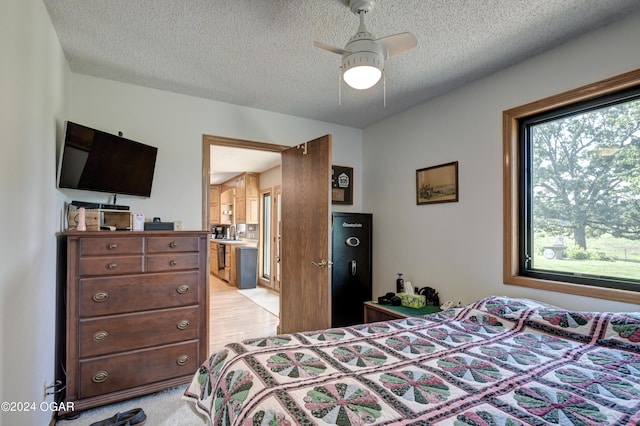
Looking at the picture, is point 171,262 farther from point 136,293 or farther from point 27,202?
point 27,202

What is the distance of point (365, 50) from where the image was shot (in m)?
1.67

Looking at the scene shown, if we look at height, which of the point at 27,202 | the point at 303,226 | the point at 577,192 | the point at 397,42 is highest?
the point at 397,42

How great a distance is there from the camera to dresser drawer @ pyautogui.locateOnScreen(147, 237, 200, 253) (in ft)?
8.07

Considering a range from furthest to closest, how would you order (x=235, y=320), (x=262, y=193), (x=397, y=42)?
(x=262, y=193)
(x=235, y=320)
(x=397, y=42)

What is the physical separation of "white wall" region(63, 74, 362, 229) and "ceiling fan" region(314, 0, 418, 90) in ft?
6.15

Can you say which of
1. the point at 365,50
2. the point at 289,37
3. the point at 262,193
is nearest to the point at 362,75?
the point at 365,50

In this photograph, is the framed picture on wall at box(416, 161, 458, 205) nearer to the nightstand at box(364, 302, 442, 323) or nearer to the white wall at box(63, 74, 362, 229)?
the nightstand at box(364, 302, 442, 323)

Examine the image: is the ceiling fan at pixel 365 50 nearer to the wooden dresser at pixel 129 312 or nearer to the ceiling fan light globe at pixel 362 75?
the ceiling fan light globe at pixel 362 75

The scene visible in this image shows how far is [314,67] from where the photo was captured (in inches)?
101

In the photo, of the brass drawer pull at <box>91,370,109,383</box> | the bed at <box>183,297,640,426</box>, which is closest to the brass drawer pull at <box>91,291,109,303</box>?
the brass drawer pull at <box>91,370,109,383</box>

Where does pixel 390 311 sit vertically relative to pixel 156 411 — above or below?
above

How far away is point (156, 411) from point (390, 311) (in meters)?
1.96

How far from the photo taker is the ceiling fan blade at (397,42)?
5.49 ft

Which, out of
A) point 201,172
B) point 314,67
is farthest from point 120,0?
point 201,172
